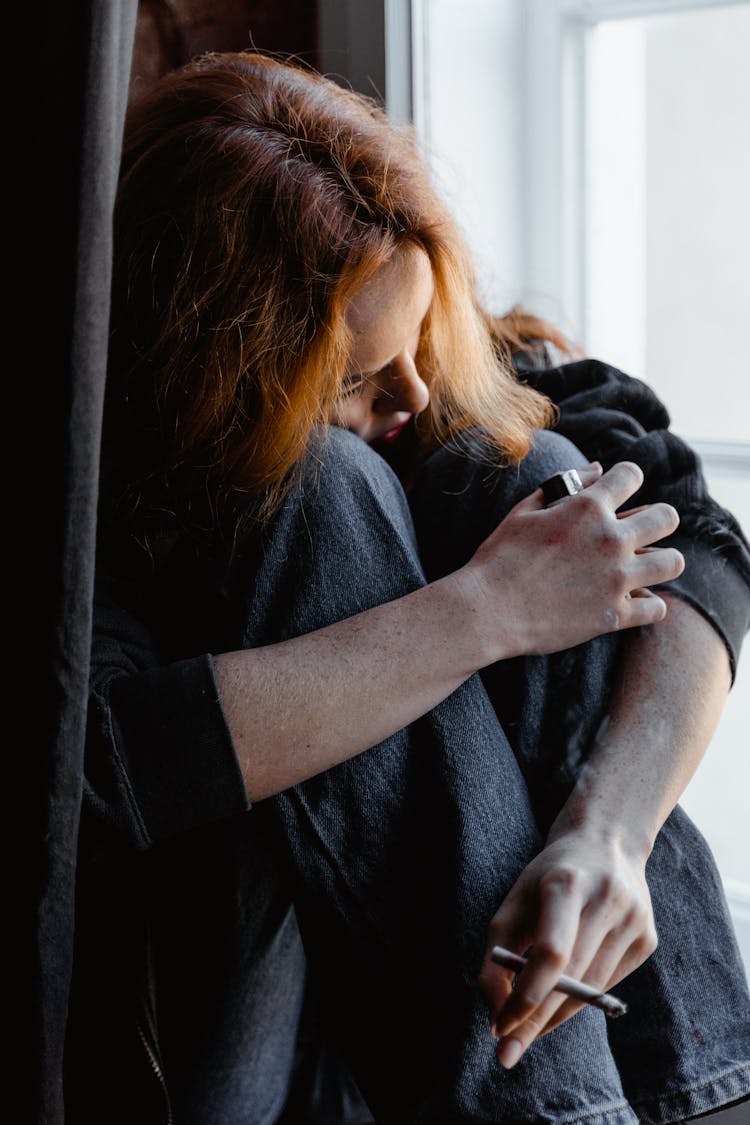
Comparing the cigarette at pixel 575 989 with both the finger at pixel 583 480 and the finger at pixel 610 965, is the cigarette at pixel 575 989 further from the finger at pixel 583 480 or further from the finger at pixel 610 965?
the finger at pixel 583 480

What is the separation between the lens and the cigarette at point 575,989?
0.58m

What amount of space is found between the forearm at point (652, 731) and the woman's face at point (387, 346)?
26cm

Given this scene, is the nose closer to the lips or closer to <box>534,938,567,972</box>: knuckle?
the lips

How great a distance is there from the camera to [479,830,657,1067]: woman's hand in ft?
1.96

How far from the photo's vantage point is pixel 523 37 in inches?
Result: 42.1

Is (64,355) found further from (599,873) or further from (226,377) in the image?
(599,873)

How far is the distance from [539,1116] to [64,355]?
1.73 ft

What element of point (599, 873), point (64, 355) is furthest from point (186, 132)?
point (599, 873)

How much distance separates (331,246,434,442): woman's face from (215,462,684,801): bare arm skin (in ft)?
0.50

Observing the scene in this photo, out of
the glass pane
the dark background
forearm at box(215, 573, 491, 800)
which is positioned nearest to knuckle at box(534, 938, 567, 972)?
forearm at box(215, 573, 491, 800)

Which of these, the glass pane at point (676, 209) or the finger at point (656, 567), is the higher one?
the glass pane at point (676, 209)

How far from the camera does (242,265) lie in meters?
0.73

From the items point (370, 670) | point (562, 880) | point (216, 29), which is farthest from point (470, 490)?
point (216, 29)

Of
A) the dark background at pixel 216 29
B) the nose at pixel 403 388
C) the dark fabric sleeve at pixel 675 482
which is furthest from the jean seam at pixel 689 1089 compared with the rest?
the dark background at pixel 216 29
